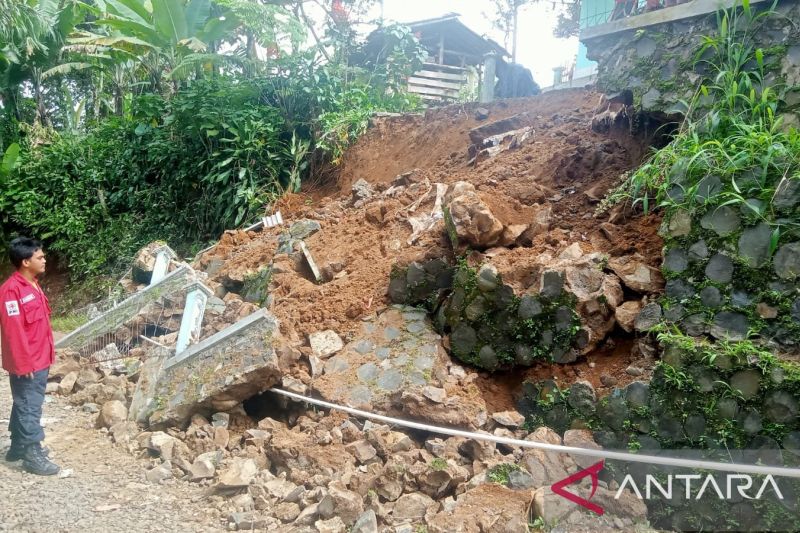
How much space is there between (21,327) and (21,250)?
1.57 feet

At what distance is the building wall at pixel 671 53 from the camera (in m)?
4.10

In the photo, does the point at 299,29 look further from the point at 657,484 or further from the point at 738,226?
the point at 657,484

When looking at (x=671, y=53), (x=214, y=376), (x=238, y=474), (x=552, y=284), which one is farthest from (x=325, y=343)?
(x=671, y=53)

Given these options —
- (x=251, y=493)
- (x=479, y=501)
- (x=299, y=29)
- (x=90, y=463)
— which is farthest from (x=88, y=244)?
(x=479, y=501)

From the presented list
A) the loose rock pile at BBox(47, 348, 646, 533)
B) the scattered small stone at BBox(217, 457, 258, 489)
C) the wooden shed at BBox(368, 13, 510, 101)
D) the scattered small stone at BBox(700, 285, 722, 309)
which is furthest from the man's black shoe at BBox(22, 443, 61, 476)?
the wooden shed at BBox(368, 13, 510, 101)

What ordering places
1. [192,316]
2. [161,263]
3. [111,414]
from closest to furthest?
[111,414], [192,316], [161,263]

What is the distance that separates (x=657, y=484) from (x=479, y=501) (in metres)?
1.03

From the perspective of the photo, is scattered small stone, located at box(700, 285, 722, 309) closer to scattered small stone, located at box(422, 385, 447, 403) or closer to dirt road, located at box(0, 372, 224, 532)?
scattered small stone, located at box(422, 385, 447, 403)

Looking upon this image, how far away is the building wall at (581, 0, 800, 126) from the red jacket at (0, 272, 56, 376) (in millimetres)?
4621

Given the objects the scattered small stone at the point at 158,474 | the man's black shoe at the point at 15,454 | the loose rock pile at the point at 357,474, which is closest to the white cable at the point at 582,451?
the loose rock pile at the point at 357,474

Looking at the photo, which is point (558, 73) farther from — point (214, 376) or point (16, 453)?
point (16, 453)

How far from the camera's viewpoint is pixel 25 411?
3.62 m

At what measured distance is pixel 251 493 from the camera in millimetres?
3350

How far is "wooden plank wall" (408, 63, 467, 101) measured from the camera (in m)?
13.8
